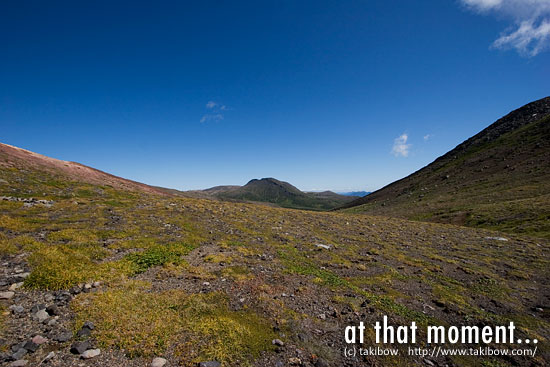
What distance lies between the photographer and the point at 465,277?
603 inches

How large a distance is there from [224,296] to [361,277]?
28.5 ft

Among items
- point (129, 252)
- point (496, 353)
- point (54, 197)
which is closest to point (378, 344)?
point (496, 353)

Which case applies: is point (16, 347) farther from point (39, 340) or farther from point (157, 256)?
point (157, 256)

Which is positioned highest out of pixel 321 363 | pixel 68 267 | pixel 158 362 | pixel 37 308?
pixel 68 267

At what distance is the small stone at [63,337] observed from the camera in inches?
240

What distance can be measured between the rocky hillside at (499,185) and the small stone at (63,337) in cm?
4667

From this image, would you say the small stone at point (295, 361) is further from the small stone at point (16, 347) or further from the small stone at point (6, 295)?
the small stone at point (6, 295)

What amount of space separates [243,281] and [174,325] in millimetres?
4165

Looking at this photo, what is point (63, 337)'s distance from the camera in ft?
20.3

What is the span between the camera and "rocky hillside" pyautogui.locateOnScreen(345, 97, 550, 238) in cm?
3803

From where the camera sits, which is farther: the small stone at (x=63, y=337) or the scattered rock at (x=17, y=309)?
the scattered rock at (x=17, y=309)

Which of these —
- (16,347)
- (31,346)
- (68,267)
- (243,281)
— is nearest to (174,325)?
(31,346)

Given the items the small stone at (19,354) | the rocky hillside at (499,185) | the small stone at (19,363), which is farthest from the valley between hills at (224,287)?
the rocky hillside at (499,185)

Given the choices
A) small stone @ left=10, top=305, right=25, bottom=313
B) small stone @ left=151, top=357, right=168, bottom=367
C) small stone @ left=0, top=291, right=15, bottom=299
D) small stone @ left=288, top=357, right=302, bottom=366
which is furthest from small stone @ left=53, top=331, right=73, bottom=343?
small stone @ left=288, top=357, right=302, bottom=366
